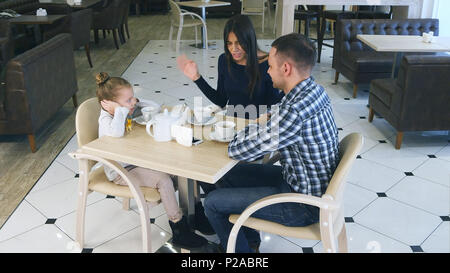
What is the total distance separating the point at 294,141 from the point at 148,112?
34.4 inches

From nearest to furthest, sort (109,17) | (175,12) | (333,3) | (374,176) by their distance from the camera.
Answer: (374,176) → (333,3) → (175,12) → (109,17)

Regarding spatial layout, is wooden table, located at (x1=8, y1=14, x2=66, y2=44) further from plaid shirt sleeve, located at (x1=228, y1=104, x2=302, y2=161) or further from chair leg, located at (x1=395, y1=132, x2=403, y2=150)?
plaid shirt sleeve, located at (x1=228, y1=104, x2=302, y2=161)

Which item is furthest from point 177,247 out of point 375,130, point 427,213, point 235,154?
point 375,130

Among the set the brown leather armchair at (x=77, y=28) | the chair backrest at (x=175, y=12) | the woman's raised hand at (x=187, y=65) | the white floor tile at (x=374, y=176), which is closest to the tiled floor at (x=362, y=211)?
the white floor tile at (x=374, y=176)

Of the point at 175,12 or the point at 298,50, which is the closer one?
the point at 298,50

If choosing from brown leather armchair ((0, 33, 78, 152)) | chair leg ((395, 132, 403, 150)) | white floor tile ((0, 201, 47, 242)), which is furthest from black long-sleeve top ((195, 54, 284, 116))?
brown leather armchair ((0, 33, 78, 152))

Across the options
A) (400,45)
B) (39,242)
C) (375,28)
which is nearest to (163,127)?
(39,242)

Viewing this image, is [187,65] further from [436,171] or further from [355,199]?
[436,171]

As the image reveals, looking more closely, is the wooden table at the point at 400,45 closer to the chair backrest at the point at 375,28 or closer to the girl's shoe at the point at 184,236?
the chair backrest at the point at 375,28

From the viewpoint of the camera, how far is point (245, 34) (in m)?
2.35

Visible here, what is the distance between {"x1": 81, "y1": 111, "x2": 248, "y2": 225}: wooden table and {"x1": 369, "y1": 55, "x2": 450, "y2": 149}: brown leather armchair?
1.91 metres

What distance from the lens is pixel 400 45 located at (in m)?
4.27

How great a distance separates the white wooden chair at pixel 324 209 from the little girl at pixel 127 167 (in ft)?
1.30

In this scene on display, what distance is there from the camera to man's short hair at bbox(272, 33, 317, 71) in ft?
5.73
